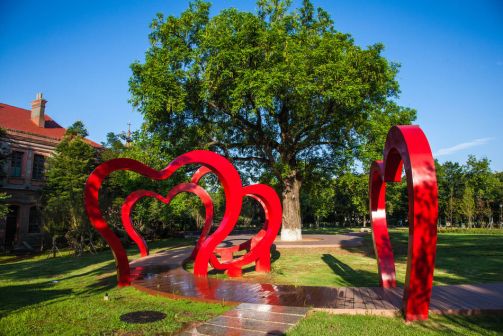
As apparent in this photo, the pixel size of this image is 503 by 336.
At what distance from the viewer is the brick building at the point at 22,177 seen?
29.2 metres

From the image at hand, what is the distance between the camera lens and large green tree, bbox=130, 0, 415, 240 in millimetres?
17219

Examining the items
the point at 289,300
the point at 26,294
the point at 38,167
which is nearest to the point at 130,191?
the point at 38,167

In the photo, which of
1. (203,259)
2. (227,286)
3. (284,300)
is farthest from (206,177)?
(284,300)

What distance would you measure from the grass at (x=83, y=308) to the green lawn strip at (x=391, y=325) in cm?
178

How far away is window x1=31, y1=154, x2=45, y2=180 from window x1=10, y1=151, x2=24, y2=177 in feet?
3.55

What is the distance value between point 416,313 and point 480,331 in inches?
35.1

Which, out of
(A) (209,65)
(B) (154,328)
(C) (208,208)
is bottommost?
(B) (154,328)

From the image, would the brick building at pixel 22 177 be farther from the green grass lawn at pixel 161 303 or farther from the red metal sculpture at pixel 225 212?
the red metal sculpture at pixel 225 212

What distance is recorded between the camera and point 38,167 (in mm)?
31953

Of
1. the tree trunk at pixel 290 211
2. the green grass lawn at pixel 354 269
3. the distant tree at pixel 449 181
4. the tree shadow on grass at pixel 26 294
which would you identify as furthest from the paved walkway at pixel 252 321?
the distant tree at pixel 449 181

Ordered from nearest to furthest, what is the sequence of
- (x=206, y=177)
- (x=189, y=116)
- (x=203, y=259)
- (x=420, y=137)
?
(x=420, y=137) < (x=203, y=259) < (x=189, y=116) < (x=206, y=177)

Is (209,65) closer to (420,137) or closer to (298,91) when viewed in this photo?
(298,91)

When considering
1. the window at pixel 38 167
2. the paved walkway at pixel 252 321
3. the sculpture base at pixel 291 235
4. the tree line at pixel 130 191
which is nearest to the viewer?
the paved walkway at pixel 252 321

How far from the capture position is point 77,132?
33.9 meters
